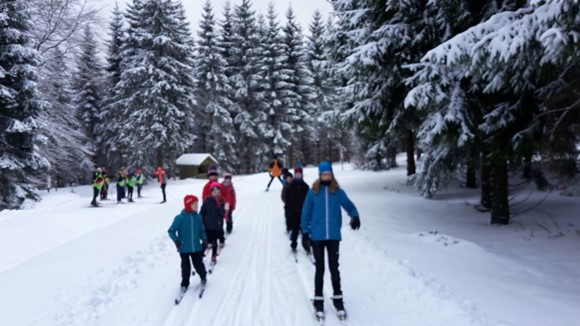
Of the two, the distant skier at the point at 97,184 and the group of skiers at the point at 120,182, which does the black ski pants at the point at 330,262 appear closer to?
the group of skiers at the point at 120,182

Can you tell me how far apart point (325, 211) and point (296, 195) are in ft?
11.8

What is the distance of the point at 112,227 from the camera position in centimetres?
1121

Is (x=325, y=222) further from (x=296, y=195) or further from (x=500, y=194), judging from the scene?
(x=500, y=194)

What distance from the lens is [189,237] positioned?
18.7ft

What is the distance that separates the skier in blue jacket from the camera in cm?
471

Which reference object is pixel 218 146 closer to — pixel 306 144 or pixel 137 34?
pixel 137 34

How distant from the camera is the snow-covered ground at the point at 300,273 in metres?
4.74

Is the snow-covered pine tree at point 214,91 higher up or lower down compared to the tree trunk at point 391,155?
higher up

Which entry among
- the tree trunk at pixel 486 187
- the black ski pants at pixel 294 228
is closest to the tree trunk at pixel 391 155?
the tree trunk at pixel 486 187

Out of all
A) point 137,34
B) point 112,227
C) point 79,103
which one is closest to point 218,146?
point 137,34

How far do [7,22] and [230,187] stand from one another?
1486 cm

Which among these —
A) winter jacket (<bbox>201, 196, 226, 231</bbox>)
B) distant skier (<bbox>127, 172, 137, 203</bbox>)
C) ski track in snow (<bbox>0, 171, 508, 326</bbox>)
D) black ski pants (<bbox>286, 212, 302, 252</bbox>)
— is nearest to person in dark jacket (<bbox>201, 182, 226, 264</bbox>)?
winter jacket (<bbox>201, 196, 226, 231</bbox>)

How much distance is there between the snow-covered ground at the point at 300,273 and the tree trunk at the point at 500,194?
1.02ft

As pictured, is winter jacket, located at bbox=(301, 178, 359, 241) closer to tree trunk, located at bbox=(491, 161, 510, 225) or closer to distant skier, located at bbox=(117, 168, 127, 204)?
tree trunk, located at bbox=(491, 161, 510, 225)
